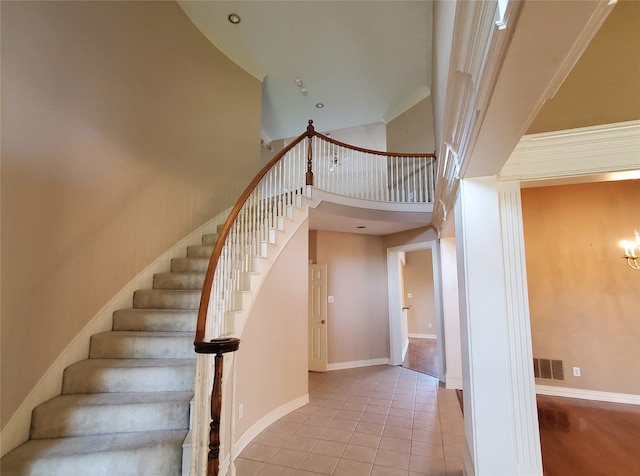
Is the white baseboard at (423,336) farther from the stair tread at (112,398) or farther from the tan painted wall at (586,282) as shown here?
the stair tread at (112,398)

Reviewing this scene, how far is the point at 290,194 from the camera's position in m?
3.96

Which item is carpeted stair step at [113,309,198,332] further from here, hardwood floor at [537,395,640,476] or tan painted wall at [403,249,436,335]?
tan painted wall at [403,249,436,335]

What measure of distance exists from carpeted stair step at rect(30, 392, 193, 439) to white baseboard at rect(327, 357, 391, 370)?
376 cm

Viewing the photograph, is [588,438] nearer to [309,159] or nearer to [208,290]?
[208,290]

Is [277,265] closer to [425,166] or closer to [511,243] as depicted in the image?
[511,243]

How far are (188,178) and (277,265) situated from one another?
177cm

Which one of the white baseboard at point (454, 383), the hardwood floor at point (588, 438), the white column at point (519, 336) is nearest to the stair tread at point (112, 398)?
the white column at point (519, 336)

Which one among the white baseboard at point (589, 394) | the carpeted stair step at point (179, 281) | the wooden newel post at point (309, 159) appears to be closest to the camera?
the carpeted stair step at point (179, 281)

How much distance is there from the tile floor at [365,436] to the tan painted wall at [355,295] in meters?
A: 1.24

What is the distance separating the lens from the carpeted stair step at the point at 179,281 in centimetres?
336

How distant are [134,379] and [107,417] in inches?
11.6

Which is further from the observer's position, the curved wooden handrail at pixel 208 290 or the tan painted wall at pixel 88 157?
the tan painted wall at pixel 88 157

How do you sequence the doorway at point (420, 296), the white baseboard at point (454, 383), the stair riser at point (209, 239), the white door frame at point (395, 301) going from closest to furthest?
1. the stair riser at point (209, 239)
2. the white baseboard at point (454, 383)
3. the white door frame at point (395, 301)
4. the doorway at point (420, 296)

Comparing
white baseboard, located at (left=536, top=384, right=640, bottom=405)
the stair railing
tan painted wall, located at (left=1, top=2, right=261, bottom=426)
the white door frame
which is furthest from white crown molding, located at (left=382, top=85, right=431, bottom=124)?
white baseboard, located at (left=536, top=384, right=640, bottom=405)
